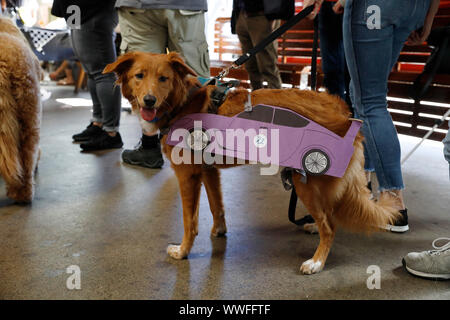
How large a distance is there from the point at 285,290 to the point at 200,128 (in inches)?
28.1

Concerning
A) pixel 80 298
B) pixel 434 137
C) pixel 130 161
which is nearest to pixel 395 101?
pixel 434 137

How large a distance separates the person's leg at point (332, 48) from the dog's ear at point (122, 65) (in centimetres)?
158

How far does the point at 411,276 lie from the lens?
4.88 feet

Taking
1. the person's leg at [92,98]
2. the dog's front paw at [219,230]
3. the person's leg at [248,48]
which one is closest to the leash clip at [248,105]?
the dog's front paw at [219,230]

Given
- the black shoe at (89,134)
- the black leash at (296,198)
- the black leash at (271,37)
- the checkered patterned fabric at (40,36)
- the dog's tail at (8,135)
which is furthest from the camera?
the checkered patterned fabric at (40,36)

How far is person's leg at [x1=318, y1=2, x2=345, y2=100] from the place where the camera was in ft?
8.29

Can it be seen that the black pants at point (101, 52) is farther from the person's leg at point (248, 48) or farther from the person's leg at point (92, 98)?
the person's leg at point (248, 48)

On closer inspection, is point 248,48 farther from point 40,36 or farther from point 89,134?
point 40,36

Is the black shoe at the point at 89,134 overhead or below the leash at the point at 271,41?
below

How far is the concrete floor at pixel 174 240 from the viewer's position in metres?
1.38

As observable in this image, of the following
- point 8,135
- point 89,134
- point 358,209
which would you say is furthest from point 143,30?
point 358,209

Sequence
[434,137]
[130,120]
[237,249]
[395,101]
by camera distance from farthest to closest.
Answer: [130,120], [395,101], [434,137], [237,249]

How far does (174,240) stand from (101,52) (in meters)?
1.99

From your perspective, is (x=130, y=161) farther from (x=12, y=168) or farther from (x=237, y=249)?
(x=237, y=249)
